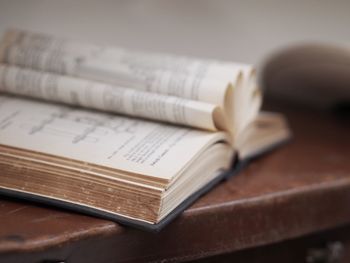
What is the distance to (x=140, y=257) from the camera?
53 cm

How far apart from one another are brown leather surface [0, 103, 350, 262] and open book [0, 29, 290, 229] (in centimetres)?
2

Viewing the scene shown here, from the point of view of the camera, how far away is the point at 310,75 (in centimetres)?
89

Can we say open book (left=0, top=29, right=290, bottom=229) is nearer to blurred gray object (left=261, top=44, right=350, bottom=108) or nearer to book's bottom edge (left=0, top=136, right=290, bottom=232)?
book's bottom edge (left=0, top=136, right=290, bottom=232)

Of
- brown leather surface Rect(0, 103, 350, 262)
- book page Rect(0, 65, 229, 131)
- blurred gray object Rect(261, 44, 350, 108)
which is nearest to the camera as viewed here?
brown leather surface Rect(0, 103, 350, 262)

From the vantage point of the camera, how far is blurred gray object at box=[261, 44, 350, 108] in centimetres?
82

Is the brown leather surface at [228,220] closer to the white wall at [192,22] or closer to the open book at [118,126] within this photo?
the open book at [118,126]

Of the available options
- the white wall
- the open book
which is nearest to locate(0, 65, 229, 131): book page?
the open book

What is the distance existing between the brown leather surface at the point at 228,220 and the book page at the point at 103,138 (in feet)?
0.18

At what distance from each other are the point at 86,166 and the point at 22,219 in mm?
76

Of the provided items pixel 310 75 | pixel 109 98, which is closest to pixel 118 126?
pixel 109 98

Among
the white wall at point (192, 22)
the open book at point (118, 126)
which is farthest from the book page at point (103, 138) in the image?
the white wall at point (192, 22)

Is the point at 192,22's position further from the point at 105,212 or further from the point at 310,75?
the point at 105,212

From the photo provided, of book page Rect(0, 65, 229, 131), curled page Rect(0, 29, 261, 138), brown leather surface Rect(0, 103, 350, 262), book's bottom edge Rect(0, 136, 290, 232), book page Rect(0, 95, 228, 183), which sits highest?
curled page Rect(0, 29, 261, 138)

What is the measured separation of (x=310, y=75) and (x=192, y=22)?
0.75 feet
